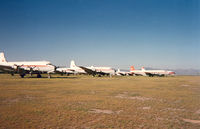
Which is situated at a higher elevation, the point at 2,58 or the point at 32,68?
the point at 2,58

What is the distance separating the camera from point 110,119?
6.46 m

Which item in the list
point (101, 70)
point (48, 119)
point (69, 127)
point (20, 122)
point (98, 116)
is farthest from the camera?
point (101, 70)

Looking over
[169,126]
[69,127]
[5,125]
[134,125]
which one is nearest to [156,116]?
[169,126]

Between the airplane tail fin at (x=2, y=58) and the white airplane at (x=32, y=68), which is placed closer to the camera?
the white airplane at (x=32, y=68)

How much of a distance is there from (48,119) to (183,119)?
→ 229 inches

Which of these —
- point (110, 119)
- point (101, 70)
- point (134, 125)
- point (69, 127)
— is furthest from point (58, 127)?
point (101, 70)

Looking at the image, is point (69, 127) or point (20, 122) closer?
point (69, 127)

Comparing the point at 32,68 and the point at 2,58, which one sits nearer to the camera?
the point at 32,68

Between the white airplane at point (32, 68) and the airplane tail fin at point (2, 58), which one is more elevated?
the airplane tail fin at point (2, 58)

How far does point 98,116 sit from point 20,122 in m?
3.20

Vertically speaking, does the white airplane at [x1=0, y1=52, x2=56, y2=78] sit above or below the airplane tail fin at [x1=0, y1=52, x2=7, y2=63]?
below

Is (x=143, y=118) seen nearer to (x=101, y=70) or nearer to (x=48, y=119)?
(x=48, y=119)

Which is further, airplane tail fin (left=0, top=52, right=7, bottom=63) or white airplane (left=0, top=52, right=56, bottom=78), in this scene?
airplane tail fin (left=0, top=52, right=7, bottom=63)

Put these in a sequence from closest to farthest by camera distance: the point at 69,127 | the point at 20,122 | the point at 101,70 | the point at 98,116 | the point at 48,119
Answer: the point at 69,127, the point at 20,122, the point at 48,119, the point at 98,116, the point at 101,70
